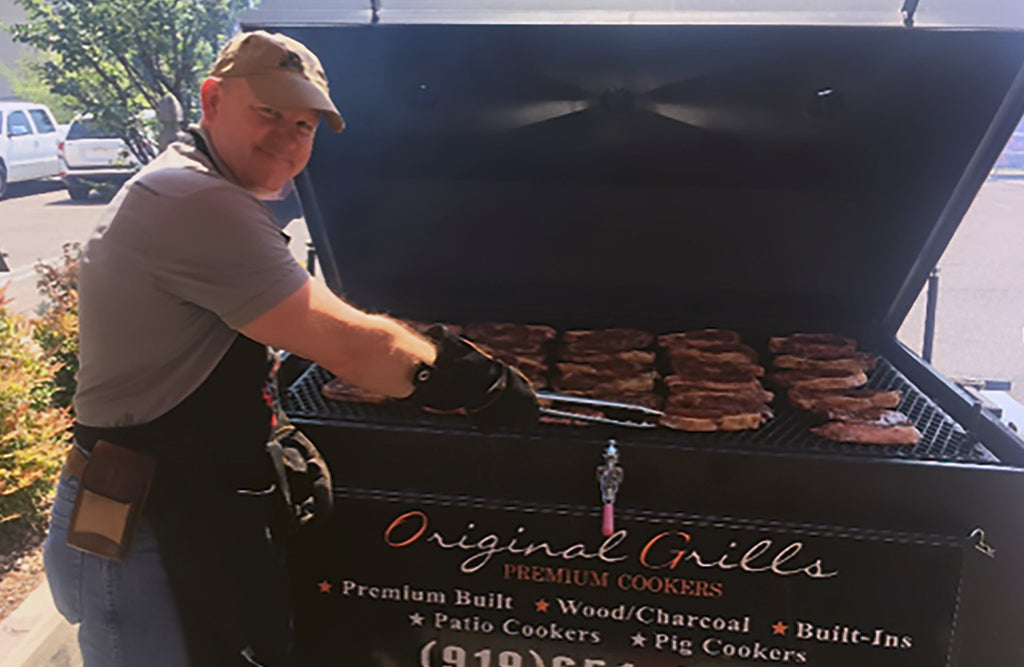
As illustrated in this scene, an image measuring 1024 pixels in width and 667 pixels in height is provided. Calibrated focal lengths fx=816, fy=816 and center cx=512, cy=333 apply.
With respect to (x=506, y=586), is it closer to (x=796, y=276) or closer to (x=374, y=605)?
(x=374, y=605)

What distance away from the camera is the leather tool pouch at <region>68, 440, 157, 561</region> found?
1.77 m

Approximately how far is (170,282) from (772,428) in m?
1.91

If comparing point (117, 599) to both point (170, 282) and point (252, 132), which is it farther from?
point (252, 132)

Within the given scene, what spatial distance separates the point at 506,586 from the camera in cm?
224

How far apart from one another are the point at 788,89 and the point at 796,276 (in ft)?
2.96

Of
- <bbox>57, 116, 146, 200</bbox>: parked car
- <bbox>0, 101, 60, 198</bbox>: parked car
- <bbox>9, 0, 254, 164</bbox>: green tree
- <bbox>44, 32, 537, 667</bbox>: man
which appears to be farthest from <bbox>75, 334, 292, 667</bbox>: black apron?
<bbox>0, 101, 60, 198</bbox>: parked car

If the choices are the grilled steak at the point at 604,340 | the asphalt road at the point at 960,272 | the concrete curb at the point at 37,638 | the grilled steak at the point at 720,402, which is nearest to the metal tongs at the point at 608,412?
the grilled steak at the point at 720,402

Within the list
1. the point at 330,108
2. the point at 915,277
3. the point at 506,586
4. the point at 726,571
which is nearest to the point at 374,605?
the point at 506,586

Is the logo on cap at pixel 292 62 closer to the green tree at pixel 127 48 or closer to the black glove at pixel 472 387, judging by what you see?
the black glove at pixel 472 387

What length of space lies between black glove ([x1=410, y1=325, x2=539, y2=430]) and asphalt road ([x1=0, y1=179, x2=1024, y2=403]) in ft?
10.7

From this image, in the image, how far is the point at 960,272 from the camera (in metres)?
11.4

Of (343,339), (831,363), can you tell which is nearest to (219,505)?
(343,339)

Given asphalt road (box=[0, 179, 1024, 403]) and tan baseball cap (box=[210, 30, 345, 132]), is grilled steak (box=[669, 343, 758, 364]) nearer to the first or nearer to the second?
tan baseball cap (box=[210, 30, 345, 132])

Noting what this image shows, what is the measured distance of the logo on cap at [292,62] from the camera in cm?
173
